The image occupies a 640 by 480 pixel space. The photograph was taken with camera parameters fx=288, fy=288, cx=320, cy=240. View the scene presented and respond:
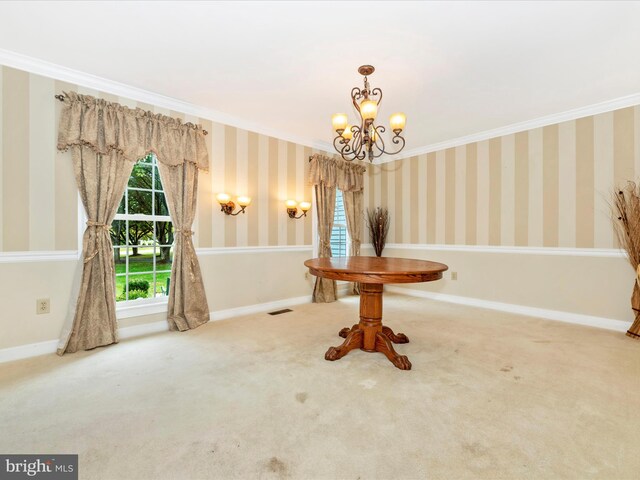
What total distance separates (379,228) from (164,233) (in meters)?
3.35

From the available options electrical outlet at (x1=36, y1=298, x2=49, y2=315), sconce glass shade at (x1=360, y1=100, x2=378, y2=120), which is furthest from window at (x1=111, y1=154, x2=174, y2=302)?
sconce glass shade at (x1=360, y1=100, x2=378, y2=120)

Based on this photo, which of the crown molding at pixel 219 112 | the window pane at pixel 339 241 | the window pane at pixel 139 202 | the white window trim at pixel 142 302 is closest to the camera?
the crown molding at pixel 219 112

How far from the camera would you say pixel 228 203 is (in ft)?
11.2

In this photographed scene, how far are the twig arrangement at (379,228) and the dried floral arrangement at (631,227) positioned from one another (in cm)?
282

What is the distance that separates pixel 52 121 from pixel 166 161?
2.92ft

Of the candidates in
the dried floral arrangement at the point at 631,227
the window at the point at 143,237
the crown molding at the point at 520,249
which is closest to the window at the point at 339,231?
the crown molding at the point at 520,249

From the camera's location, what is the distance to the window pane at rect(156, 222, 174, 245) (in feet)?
10.2

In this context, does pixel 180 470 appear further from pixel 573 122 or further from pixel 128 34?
pixel 573 122

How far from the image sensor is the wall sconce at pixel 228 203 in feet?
10.9

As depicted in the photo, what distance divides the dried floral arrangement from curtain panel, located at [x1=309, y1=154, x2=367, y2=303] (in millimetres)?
3141

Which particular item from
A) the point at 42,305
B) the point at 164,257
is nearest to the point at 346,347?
the point at 164,257

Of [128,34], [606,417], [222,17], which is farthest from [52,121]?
[606,417]

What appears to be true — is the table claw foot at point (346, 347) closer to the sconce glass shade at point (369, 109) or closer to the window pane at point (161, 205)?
the sconce glass shade at point (369, 109)

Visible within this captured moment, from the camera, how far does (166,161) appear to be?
2.96m
